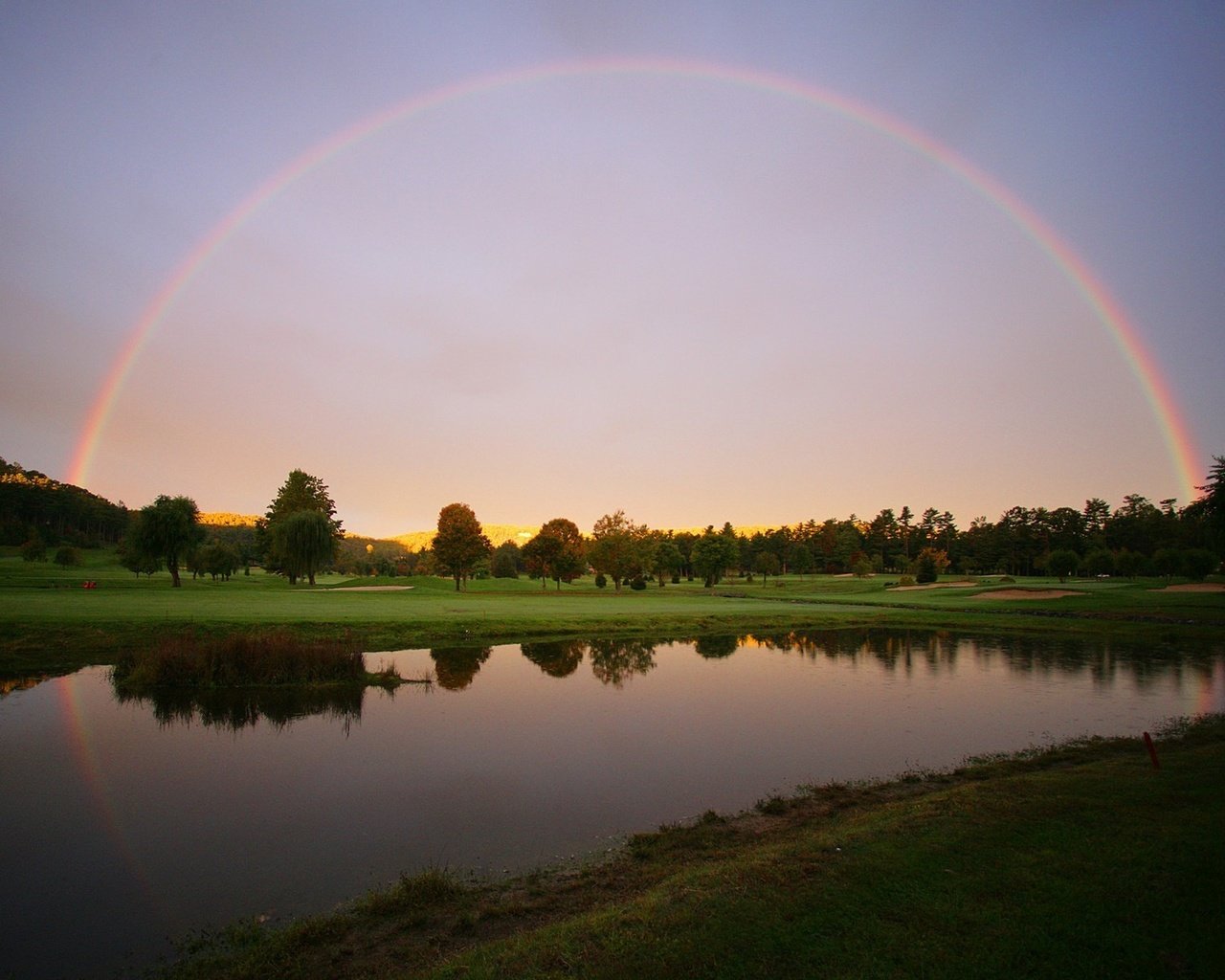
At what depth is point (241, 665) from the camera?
25.7 m

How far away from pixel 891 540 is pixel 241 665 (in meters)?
157

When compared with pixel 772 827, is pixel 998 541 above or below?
above

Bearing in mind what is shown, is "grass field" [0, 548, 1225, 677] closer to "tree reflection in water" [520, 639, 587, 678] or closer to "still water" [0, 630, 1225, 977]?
"tree reflection in water" [520, 639, 587, 678]

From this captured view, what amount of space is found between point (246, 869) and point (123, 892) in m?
1.62

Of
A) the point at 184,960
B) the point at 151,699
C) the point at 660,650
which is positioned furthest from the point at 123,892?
the point at 660,650

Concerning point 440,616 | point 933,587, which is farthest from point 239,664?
point 933,587

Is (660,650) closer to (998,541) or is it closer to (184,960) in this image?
(184,960)

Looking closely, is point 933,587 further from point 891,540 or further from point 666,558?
point 891,540

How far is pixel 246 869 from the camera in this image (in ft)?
33.8

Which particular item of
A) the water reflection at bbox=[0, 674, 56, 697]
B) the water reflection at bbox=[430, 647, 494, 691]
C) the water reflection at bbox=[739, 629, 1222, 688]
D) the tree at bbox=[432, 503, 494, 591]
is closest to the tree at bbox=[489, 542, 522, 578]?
the tree at bbox=[432, 503, 494, 591]

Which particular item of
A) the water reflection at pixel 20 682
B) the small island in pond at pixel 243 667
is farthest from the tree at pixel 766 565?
the water reflection at pixel 20 682

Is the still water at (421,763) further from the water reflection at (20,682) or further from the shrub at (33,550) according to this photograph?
the shrub at (33,550)

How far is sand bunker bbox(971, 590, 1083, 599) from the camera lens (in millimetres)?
61816

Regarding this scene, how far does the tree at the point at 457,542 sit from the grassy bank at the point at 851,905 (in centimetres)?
8237
